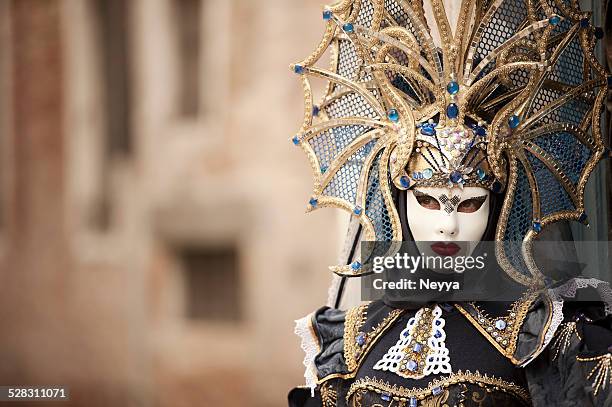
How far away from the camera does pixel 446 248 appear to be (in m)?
2.04

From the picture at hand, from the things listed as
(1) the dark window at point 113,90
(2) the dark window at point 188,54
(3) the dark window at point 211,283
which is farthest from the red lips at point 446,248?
(1) the dark window at point 113,90

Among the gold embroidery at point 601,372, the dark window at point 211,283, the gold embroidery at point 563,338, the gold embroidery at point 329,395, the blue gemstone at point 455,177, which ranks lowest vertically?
the dark window at point 211,283

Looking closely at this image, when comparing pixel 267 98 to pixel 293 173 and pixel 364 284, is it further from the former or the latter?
pixel 364 284

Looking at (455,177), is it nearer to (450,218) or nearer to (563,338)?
(450,218)

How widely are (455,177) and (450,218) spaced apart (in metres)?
0.08

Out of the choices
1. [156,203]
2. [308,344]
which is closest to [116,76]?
[156,203]

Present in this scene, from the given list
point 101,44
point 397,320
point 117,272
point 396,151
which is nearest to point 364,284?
point 397,320

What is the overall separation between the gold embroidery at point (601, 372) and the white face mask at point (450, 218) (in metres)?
0.31

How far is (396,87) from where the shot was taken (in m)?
2.16

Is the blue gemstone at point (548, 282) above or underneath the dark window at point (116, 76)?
underneath

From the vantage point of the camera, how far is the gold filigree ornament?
2.04 metres

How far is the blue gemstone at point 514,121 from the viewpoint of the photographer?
6.70 feet

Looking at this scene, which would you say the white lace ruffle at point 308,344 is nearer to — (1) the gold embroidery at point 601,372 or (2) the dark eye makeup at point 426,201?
(2) the dark eye makeup at point 426,201

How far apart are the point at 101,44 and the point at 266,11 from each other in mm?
1573
